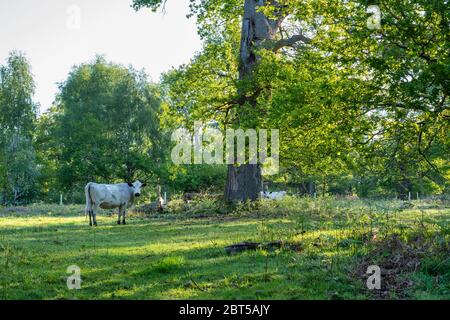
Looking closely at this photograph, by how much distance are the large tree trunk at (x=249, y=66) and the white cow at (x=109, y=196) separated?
4.71m

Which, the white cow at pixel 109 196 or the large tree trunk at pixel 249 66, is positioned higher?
the large tree trunk at pixel 249 66

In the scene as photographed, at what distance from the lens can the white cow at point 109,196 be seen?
21092mm

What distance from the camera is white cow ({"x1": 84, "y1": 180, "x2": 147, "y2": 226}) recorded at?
21.1 m

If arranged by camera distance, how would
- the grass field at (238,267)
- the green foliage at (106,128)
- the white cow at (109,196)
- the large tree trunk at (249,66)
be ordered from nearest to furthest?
the grass field at (238,267)
the white cow at (109,196)
the large tree trunk at (249,66)
the green foliage at (106,128)

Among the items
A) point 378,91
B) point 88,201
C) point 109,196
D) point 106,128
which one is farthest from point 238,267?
point 106,128

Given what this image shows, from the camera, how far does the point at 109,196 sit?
22000 millimetres

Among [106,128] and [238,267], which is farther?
[106,128]

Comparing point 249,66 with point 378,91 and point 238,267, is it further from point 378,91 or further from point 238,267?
point 238,267

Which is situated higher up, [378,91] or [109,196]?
[378,91]

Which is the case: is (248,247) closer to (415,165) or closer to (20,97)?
(415,165)

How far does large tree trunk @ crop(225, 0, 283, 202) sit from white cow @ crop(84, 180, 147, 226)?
4.71 m

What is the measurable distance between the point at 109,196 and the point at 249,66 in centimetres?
855

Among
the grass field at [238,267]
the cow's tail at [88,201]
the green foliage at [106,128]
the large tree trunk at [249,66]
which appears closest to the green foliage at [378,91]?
the grass field at [238,267]

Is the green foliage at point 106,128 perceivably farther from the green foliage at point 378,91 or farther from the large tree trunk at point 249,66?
the green foliage at point 378,91
